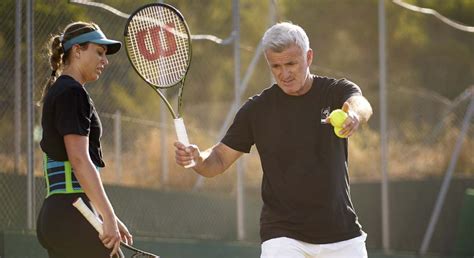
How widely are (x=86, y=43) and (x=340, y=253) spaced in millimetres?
1635

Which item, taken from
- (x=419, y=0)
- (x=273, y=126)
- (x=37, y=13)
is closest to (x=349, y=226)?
(x=273, y=126)

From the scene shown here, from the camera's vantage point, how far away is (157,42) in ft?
19.6

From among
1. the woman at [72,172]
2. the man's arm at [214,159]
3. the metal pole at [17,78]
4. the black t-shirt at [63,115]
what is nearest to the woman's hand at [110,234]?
the woman at [72,172]

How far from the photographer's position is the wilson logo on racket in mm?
5789

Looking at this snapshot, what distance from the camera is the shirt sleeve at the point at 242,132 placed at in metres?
5.35

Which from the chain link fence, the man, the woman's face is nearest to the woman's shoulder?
the woman's face

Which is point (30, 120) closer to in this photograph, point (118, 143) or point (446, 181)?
point (118, 143)

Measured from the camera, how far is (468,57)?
1577cm

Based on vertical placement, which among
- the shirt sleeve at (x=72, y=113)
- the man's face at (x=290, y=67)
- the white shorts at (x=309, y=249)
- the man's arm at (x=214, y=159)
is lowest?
the white shorts at (x=309, y=249)

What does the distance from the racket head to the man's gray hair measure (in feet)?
2.07

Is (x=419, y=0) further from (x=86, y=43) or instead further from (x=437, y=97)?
(x=86, y=43)

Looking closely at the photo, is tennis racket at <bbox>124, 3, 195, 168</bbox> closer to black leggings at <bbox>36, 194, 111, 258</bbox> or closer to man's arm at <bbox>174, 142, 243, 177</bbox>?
man's arm at <bbox>174, 142, 243, 177</bbox>

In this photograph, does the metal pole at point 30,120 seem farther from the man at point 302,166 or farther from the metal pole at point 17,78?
the man at point 302,166

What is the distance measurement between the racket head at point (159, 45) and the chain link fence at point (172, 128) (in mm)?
1960
